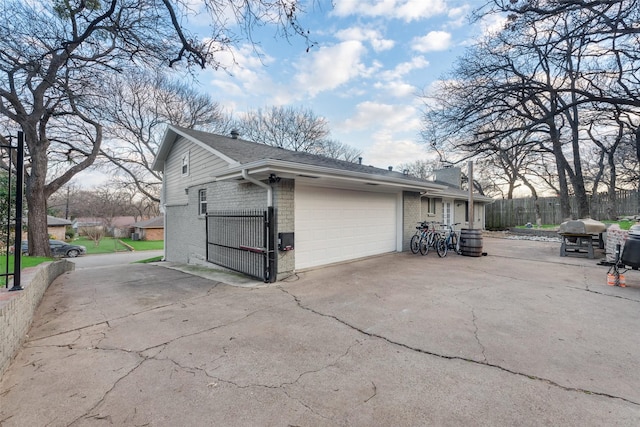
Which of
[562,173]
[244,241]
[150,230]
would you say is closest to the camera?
[244,241]

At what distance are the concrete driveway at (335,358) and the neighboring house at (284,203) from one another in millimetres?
1919

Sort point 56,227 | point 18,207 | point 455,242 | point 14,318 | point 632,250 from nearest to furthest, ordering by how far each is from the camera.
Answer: point 14,318, point 18,207, point 632,250, point 455,242, point 56,227

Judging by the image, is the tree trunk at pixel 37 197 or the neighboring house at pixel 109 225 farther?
the neighboring house at pixel 109 225

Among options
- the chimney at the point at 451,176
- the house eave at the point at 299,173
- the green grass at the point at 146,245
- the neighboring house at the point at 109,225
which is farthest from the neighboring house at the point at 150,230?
the house eave at the point at 299,173

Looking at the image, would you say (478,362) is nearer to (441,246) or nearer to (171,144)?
(441,246)

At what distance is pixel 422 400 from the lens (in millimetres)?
2248

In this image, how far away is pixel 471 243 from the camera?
9094 millimetres

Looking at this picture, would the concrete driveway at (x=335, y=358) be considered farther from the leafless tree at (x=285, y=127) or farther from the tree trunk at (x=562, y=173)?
the leafless tree at (x=285, y=127)

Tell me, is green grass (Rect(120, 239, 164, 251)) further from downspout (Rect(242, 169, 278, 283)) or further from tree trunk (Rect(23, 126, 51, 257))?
downspout (Rect(242, 169, 278, 283))

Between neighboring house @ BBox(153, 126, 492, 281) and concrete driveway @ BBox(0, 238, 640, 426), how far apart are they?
1919 mm

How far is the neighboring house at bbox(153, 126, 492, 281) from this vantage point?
634 cm

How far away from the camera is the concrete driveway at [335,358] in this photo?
2135 mm

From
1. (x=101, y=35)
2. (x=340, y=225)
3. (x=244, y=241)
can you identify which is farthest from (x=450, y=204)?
(x=101, y=35)

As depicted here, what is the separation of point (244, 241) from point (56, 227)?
37.7m
